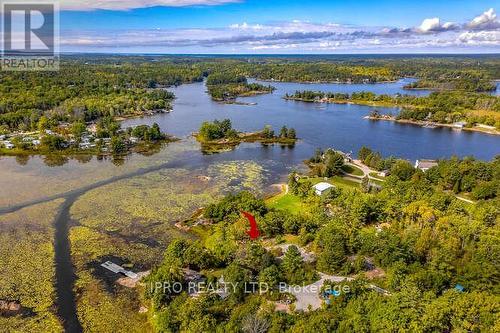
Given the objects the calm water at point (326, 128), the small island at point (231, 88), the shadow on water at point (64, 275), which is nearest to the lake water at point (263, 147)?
the calm water at point (326, 128)

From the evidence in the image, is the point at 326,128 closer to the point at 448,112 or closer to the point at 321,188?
the point at 448,112

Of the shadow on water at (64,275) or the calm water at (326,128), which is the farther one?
the calm water at (326,128)

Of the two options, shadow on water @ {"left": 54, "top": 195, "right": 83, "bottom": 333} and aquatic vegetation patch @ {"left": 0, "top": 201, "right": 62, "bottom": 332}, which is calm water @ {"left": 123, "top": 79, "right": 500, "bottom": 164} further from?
aquatic vegetation patch @ {"left": 0, "top": 201, "right": 62, "bottom": 332}

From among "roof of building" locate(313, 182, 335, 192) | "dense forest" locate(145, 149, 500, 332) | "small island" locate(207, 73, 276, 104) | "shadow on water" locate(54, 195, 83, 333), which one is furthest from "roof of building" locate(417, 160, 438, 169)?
"small island" locate(207, 73, 276, 104)

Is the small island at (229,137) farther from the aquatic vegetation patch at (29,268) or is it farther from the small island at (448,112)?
the aquatic vegetation patch at (29,268)

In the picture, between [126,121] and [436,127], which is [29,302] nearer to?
[126,121]

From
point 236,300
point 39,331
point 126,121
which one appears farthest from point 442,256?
point 126,121
